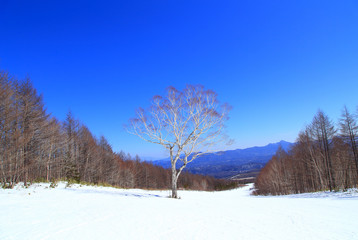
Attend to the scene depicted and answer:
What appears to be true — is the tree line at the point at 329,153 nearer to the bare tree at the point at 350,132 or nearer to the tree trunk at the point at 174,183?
the bare tree at the point at 350,132

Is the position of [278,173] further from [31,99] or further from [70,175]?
[31,99]

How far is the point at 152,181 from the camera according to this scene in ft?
232

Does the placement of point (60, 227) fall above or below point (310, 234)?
above

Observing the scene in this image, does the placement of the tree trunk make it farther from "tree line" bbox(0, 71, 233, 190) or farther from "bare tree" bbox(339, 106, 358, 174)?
"bare tree" bbox(339, 106, 358, 174)

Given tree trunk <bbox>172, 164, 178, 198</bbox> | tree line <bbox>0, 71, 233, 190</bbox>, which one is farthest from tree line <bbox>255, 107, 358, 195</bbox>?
tree line <bbox>0, 71, 233, 190</bbox>

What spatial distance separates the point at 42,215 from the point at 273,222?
728 cm

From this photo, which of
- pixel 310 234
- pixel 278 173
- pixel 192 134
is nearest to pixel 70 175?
pixel 192 134

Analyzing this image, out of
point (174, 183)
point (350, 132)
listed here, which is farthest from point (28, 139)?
point (350, 132)

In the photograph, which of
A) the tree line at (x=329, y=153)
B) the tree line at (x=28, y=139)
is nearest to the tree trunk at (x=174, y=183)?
the tree line at (x=28, y=139)

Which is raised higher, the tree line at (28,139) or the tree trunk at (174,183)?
the tree line at (28,139)

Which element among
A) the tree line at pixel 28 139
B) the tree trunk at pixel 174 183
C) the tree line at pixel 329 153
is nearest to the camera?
the tree line at pixel 28 139

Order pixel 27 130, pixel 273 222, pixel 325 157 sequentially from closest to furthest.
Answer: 1. pixel 273 222
2. pixel 27 130
3. pixel 325 157

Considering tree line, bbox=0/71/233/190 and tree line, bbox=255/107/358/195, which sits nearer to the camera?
tree line, bbox=0/71/233/190

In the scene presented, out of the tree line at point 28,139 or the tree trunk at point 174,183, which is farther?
the tree trunk at point 174,183
